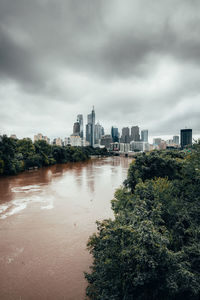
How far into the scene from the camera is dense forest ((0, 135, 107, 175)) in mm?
30641

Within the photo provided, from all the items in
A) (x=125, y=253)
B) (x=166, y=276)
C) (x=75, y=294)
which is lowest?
(x=75, y=294)

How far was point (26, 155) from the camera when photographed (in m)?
40.3

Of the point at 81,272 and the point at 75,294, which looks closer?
the point at 75,294

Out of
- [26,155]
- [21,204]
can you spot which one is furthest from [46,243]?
[26,155]

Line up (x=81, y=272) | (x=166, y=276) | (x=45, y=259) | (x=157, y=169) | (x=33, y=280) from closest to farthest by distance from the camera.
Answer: (x=166, y=276) → (x=33, y=280) → (x=81, y=272) → (x=45, y=259) → (x=157, y=169)

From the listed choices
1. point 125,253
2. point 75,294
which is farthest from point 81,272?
point 125,253

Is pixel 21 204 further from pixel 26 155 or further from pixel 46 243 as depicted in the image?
pixel 26 155

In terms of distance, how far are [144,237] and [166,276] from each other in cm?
117

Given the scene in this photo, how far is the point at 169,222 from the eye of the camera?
7641mm

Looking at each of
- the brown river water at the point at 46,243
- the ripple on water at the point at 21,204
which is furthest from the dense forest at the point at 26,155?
the ripple on water at the point at 21,204

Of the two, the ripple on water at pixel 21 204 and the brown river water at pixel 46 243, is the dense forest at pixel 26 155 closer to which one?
the brown river water at pixel 46 243

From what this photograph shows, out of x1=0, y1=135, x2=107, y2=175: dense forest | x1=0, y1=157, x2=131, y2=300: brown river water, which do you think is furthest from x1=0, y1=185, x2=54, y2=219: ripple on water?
x1=0, y1=135, x2=107, y2=175: dense forest

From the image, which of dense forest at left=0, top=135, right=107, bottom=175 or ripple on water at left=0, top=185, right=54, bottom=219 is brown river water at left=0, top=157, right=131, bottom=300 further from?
dense forest at left=0, top=135, right=107, bottom=175

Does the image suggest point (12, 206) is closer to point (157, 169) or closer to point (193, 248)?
point (157, 169)
